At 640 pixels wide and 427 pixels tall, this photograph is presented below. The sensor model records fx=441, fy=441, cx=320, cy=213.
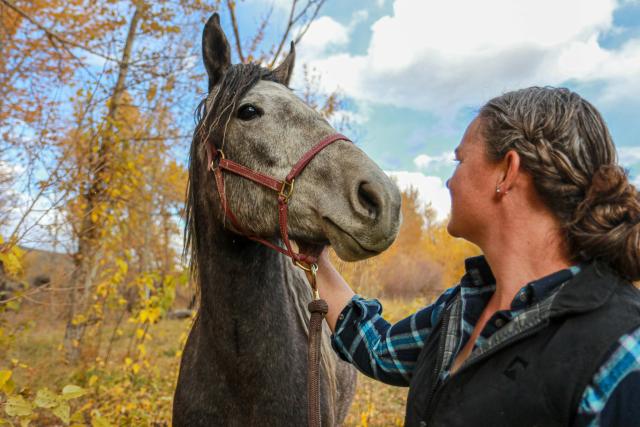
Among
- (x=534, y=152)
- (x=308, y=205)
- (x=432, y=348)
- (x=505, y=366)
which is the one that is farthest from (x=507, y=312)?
(x=308, y=205)

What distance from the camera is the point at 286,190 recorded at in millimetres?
2076

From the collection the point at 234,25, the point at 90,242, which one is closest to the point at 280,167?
the point at 90,242

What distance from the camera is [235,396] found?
7.40ft

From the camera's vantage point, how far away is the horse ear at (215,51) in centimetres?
255

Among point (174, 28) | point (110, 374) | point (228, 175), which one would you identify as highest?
point (174, 28)

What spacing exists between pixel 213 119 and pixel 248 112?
0.24 m

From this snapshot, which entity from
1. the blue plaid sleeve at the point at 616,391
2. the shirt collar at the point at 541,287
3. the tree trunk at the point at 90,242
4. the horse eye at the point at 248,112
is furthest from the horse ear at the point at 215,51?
the tree trunk at the point at 90,242

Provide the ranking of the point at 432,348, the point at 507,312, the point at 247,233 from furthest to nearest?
the point at 247,233, the point at 432,348, the point at 507,312

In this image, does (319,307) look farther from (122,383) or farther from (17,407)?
(122,383)

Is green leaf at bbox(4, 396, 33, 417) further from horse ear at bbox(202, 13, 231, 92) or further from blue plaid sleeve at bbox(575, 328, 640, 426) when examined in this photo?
blue plaid sleeve at bbox(575, 328, 640, 426)

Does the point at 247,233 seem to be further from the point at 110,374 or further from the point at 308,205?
the point at 110,374

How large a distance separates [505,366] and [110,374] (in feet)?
21.4

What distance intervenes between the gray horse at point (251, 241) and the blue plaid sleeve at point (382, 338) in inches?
14.2

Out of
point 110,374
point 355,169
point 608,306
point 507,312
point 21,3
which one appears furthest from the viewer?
point 21,3
